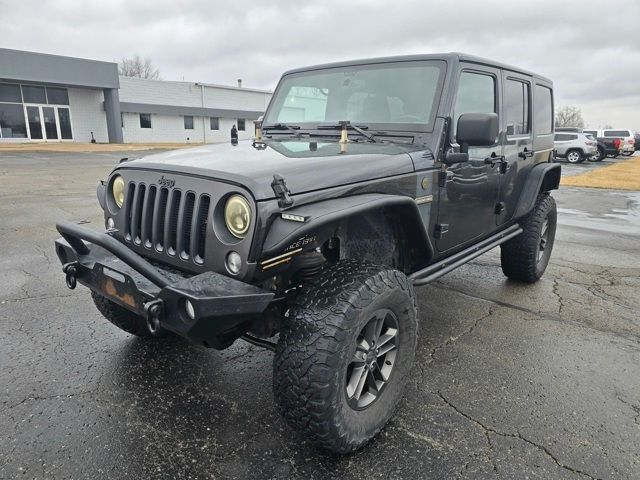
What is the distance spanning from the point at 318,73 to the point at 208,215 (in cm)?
212

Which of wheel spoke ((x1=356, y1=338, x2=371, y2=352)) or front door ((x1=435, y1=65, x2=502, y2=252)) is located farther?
front door ((x1=435, y1=65, x2=502, y2=252))

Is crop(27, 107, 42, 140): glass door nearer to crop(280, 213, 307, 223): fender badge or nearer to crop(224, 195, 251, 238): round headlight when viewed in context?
crop(224, 195, 251, 238): round headlight

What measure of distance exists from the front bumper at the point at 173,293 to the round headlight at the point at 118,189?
14.6 inches

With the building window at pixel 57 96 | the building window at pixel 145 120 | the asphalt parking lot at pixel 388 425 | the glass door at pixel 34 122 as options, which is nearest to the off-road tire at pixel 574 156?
the asphalt parking lot at pixel 388 425

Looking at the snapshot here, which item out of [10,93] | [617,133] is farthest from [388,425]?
[617,133]

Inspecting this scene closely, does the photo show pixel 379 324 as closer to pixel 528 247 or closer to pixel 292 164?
pixel 292 164

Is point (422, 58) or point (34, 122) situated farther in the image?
point (34, 122)

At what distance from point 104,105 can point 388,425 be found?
113 feet

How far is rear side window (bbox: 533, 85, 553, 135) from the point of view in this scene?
4.49 m

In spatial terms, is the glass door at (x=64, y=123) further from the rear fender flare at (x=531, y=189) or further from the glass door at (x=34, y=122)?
the rear fender flare at (x=531, y=189)

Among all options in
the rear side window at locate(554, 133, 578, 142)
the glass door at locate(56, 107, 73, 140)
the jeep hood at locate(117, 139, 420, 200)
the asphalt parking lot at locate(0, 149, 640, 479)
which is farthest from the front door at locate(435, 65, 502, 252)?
the glass door at locate(56, 107, 73, 140)

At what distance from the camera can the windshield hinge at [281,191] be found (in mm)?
2010

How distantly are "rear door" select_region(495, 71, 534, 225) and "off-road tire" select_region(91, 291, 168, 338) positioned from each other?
293 cm

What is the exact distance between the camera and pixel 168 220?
2.26 metres
